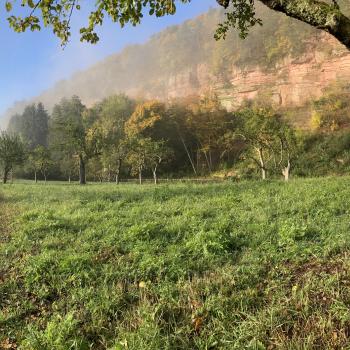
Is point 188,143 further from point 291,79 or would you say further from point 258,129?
point 258,129

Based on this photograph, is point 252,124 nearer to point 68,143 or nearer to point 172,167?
point 68,143

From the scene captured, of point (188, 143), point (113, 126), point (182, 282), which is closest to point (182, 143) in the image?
point (188, 143)

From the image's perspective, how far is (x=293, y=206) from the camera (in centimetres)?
1243

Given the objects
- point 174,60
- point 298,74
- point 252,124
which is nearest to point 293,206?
point 252,124

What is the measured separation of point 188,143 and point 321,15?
7458 cm

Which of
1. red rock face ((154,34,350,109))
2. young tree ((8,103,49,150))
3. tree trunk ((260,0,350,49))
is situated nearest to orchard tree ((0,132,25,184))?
red rock face ((154,34,350,109))

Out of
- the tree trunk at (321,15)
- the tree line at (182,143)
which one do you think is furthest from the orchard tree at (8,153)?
the tree trunk at (321,15)

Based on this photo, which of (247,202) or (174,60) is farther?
(174,60)

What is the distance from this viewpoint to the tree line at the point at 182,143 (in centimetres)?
4081

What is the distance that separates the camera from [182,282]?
22.8 feet

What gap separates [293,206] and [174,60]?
132881 mm

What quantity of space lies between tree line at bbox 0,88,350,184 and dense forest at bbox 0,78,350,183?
14cm

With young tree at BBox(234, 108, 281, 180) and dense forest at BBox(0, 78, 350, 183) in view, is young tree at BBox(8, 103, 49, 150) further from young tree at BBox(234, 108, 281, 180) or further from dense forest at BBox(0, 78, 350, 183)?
young tree at BBox(234, 108, 281, 180)

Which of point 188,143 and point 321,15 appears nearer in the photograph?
point 321,15
